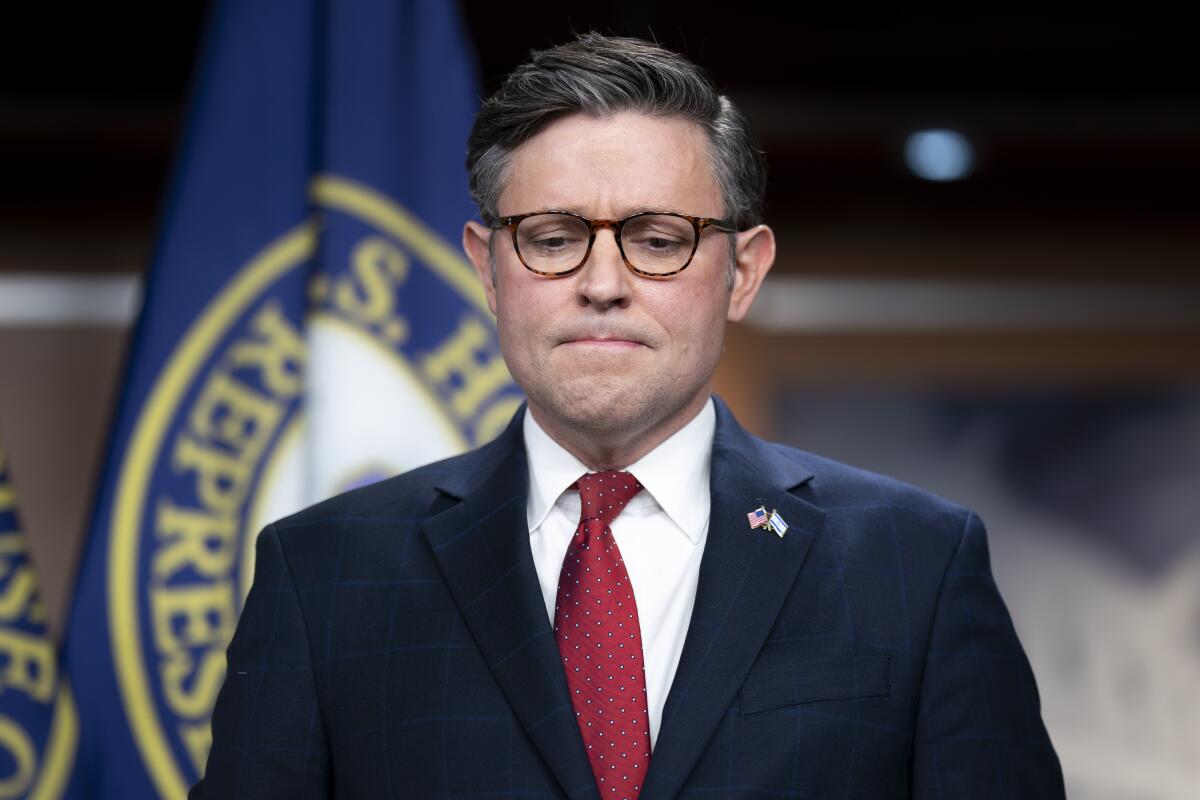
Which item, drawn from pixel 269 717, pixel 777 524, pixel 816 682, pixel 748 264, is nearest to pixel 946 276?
pixel 748 264

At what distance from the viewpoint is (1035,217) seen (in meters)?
3.63

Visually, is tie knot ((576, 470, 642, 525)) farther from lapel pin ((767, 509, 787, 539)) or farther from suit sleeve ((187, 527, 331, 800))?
suit sleeve ((187, 527, 331, 800))

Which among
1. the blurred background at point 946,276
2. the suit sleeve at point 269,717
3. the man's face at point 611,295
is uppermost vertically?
the blurred background at point 946,276

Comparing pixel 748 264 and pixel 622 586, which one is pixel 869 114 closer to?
pixel 748 264

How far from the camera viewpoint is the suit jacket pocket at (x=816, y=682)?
127 centimetres

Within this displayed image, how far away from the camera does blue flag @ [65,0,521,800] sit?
2.19 m

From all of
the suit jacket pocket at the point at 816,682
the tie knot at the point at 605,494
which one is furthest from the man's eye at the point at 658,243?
the suit jacket pocket at the point at 816,682

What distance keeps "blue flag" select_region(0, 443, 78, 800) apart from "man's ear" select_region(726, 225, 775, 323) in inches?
47.8

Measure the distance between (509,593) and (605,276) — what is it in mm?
306

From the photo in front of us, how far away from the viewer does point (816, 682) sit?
128 cm

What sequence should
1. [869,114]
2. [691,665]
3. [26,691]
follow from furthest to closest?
1. [869,114]
2. [26,691]
3. [691,665]

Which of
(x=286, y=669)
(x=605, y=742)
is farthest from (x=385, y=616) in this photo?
(x=605, y=742)

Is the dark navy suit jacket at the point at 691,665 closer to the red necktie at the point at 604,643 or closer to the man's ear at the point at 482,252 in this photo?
the red necktie at the point at 604,643

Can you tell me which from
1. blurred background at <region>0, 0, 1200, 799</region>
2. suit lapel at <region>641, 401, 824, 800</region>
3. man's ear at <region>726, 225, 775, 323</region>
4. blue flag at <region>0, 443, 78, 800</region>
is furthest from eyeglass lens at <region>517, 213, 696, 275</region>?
blurred background at <region>0, 0, 1200, 799</region>
